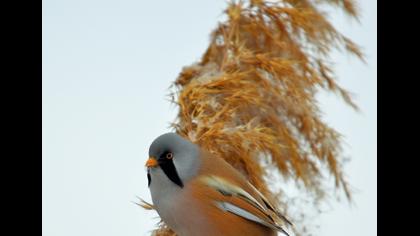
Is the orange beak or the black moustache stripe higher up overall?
the orange beak

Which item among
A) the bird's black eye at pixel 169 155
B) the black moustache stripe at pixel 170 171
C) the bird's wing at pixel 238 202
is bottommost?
the bird's wing at pixel 238 202

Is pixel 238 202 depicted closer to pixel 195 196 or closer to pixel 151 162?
pixel 195 196

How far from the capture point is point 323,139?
7.40ft

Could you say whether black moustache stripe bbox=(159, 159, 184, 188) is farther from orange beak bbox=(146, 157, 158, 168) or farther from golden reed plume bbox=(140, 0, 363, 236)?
golden reed plume bbox=(140, 0, 363, 236)

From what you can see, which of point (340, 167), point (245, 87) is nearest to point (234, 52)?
point (245, 87)

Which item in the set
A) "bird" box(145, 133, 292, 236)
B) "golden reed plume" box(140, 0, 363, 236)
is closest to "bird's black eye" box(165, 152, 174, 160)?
"bird" box(145, 133, 292, 236)

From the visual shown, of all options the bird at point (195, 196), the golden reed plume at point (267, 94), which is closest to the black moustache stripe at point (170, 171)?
the bird at point (195, 196)

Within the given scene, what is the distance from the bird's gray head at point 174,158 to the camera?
1534 mm

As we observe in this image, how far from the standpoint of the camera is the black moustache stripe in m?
1.55

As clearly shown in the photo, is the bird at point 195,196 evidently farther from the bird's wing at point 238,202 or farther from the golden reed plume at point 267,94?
the golden reed plume at point 267,94

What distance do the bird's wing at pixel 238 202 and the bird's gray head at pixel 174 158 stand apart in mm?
46

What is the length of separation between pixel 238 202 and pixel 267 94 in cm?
65

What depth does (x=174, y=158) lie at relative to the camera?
1.56 m

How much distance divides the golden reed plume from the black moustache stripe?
11.3 inches
